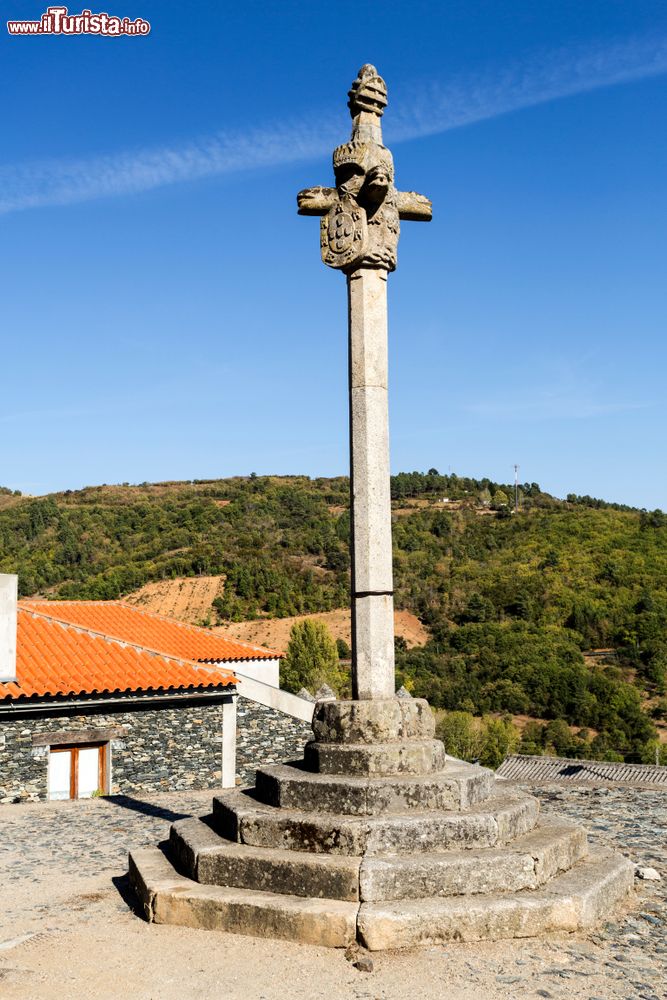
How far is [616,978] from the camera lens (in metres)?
4.00

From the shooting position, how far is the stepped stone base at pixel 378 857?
177 inches

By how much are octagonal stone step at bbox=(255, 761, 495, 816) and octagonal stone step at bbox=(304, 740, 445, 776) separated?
53 mm

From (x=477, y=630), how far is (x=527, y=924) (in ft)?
A: 147

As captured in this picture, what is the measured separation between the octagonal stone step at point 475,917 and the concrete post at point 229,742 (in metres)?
10.8

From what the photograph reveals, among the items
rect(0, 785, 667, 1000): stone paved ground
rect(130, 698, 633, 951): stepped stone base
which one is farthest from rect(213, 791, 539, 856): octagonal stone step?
rect(0, 785, 667, 1000): stone paved ground

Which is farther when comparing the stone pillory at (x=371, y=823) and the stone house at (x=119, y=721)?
the stone house at (x=119, y=721)

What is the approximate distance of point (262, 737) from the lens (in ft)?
51.9

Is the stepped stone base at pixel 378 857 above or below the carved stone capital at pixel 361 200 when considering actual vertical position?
below

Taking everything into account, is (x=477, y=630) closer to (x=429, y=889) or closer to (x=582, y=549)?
(x=582, y=549)

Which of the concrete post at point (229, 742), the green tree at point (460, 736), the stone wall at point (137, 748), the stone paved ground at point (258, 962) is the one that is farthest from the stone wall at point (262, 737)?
the green tree at point (460, 736)

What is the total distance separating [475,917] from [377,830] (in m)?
0.72

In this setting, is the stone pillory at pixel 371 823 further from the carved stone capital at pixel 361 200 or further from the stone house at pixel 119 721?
the stone house at pixel 119 721

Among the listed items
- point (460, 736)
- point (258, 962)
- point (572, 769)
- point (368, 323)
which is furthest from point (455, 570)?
point (258, 962)

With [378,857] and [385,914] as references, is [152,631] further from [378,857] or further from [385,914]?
[385,914]
